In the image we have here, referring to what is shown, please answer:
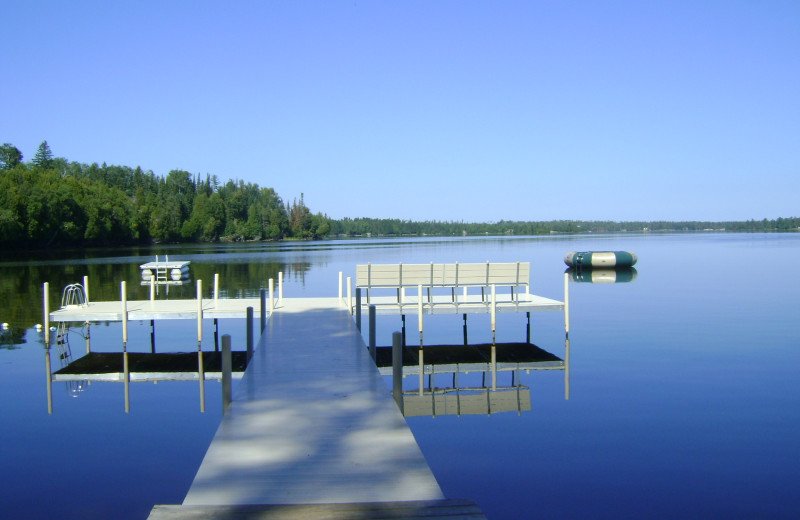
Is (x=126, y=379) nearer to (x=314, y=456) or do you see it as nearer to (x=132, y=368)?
(x=132, y=368)

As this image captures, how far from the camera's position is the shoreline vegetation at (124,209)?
72625 millimetres

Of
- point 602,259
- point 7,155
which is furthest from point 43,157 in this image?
point 602,259

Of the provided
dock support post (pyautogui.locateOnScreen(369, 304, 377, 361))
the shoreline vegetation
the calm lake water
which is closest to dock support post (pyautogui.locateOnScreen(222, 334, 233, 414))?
the calm lake water

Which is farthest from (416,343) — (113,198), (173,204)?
(173,204)

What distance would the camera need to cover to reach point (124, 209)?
101 meters

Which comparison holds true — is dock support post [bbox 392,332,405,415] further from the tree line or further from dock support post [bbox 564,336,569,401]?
the tree line

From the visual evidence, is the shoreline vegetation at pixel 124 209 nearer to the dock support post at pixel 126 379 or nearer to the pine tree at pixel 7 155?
the pine tree at pixel 7 155

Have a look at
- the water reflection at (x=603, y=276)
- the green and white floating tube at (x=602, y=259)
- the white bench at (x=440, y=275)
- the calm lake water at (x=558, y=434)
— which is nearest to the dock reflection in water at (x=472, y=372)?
the calm lake water at (x=558, y=434)

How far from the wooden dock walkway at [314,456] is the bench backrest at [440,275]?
6757 millimetres

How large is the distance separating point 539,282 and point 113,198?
83907 millimetres

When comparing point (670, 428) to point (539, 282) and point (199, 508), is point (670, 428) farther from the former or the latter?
point (539, 282)

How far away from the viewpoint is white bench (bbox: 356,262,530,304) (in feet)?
54.4

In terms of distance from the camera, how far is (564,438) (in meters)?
8.80

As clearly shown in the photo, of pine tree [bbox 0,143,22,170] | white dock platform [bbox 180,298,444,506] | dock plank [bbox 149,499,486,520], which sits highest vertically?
pine tree [bbox 0,143,22,170]
